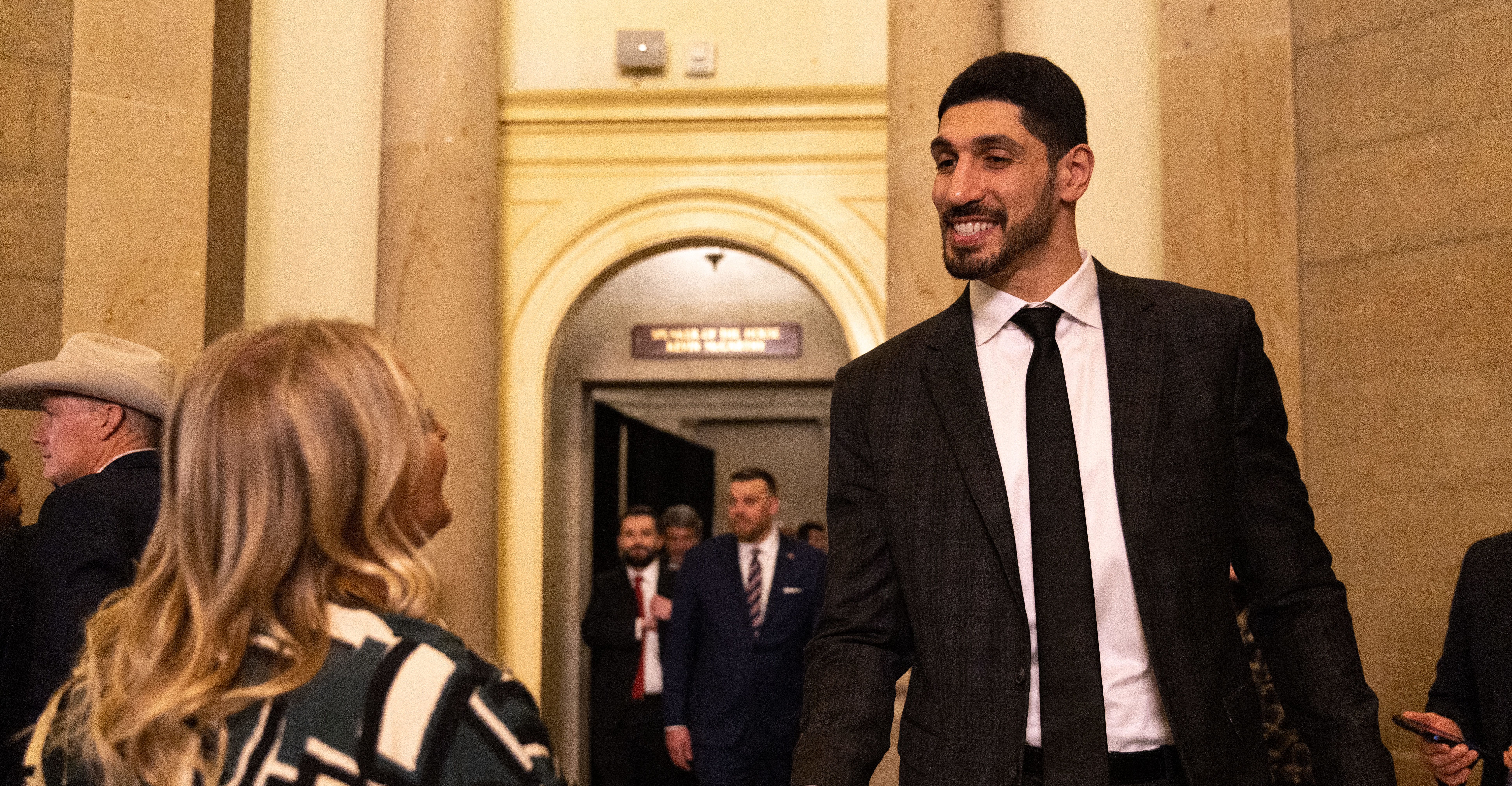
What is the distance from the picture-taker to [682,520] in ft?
24.6

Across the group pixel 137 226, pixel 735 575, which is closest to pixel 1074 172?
pixel 735 575

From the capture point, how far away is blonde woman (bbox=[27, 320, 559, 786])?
1188mm

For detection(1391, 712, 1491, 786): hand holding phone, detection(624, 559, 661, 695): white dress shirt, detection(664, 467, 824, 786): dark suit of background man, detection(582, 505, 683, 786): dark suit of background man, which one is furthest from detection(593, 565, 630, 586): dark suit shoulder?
detection(1391, 712, 1491, 786): hand holding phone

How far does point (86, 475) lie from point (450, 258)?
2888mm

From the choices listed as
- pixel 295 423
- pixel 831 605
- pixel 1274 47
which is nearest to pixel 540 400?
pixel 1274 47

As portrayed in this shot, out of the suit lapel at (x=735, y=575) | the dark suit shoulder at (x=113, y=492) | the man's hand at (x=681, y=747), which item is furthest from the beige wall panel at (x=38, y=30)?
the man's hand at (x=681, y=747)

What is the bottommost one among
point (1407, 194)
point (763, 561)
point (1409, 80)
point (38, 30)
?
point (763, 561)

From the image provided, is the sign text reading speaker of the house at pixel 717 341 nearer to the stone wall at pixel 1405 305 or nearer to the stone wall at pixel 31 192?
the stone wall at pixel 31 192

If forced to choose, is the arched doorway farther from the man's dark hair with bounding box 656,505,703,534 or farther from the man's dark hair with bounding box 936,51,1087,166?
the man's dark hair with bounding box 936,51,1087,166

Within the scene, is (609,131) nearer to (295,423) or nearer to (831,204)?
(831,204)

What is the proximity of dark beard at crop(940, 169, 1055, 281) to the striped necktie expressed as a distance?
12.6 feet

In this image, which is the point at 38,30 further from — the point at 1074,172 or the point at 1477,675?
the point at 1477,675

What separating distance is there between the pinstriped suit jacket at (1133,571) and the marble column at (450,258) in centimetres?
380

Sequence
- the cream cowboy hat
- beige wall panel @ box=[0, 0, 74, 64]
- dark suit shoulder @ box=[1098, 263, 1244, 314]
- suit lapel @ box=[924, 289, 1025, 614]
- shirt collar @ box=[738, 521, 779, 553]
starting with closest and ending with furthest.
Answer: suit lapel @ box=[924, 289, 1025, 614], dark suit shoulder @ box=[1098, 263, 1244, 314], the cream cowboy hat, beige wall panel @ box=[0, 0, 74, 64], shirt collar @ box=[738, 521, 779, 553]
